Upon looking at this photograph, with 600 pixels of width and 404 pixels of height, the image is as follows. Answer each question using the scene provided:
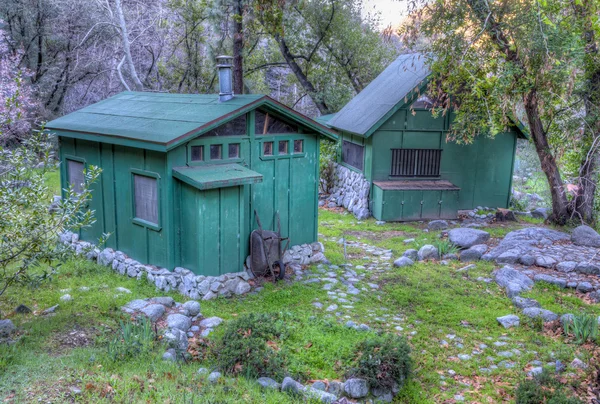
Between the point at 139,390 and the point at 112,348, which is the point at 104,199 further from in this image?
the point at 139,390

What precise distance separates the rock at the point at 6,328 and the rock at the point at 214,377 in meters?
3.01

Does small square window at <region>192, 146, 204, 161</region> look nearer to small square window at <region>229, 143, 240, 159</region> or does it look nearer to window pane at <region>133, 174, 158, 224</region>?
small square window at <region>229, 143, 240, 159</region>

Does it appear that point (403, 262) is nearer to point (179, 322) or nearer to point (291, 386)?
point (179, 322)

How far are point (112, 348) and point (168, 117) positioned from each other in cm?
498

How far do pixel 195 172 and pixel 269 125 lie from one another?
84.2 inches

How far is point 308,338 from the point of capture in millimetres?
7496

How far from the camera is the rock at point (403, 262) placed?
36.7ft

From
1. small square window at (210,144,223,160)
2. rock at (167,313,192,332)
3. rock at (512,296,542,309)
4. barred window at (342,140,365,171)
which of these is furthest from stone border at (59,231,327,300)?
barred window at (342,140,365,171)

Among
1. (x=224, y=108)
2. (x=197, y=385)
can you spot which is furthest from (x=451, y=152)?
(x=197, y=385)

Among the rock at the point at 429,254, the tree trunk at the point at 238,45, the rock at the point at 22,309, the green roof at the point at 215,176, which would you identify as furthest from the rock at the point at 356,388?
the tree trunk at the point at 238,45

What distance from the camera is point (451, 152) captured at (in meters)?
16.2

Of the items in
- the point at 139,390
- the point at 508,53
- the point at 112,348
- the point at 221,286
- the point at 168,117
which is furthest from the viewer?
the point at 508,53

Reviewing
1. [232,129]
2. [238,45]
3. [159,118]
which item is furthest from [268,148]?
[238,45]

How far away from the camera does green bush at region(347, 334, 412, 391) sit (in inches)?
246
